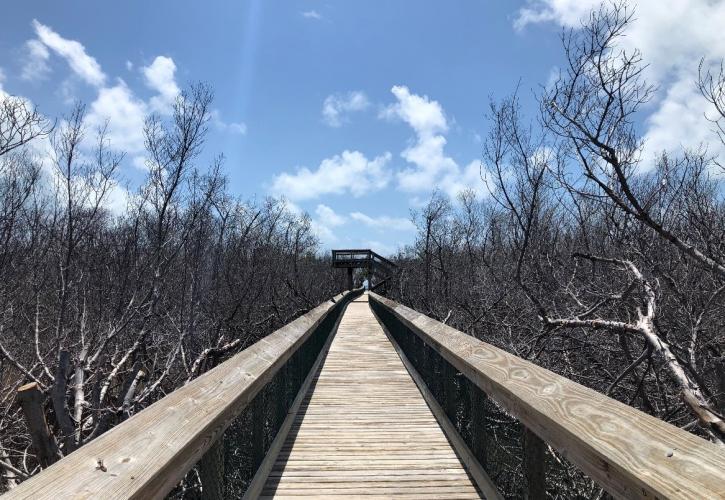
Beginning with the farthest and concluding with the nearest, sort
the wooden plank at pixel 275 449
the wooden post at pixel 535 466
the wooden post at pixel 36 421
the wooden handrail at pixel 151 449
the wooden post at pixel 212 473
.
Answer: the wooden post at pixel 36 421 → the wooden plank at pixel 275 449 → the wooden post at pixel 535 466 → the wooden post at pixel 212 473 → the wooden handrail at pixel 151 449

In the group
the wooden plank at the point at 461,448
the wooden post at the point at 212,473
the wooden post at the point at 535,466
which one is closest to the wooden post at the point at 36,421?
the wooden plank at the point at 461,448

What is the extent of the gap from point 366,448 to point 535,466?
2057 mm

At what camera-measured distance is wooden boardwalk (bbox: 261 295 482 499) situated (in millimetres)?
3152

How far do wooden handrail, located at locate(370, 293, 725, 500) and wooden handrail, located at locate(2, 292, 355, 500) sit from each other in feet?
4.12

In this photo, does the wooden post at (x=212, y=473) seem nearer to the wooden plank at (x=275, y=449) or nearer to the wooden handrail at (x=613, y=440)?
the wooden plank at (x=275, y=449)

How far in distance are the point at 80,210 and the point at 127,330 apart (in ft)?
13.0

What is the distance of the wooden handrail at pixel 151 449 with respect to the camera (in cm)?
110

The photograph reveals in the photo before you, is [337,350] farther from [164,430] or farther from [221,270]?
[221,270]

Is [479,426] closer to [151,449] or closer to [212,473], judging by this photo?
[212,473]

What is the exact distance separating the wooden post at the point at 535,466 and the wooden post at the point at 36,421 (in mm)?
6554

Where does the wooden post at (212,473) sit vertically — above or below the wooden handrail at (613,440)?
below

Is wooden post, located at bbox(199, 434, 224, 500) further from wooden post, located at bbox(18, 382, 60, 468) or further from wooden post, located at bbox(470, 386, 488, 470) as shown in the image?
wooden post, located at bbox(18, 382, 60, 468)

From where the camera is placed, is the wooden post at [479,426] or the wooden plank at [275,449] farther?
the wooden post at [479,426]

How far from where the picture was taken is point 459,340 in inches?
151
